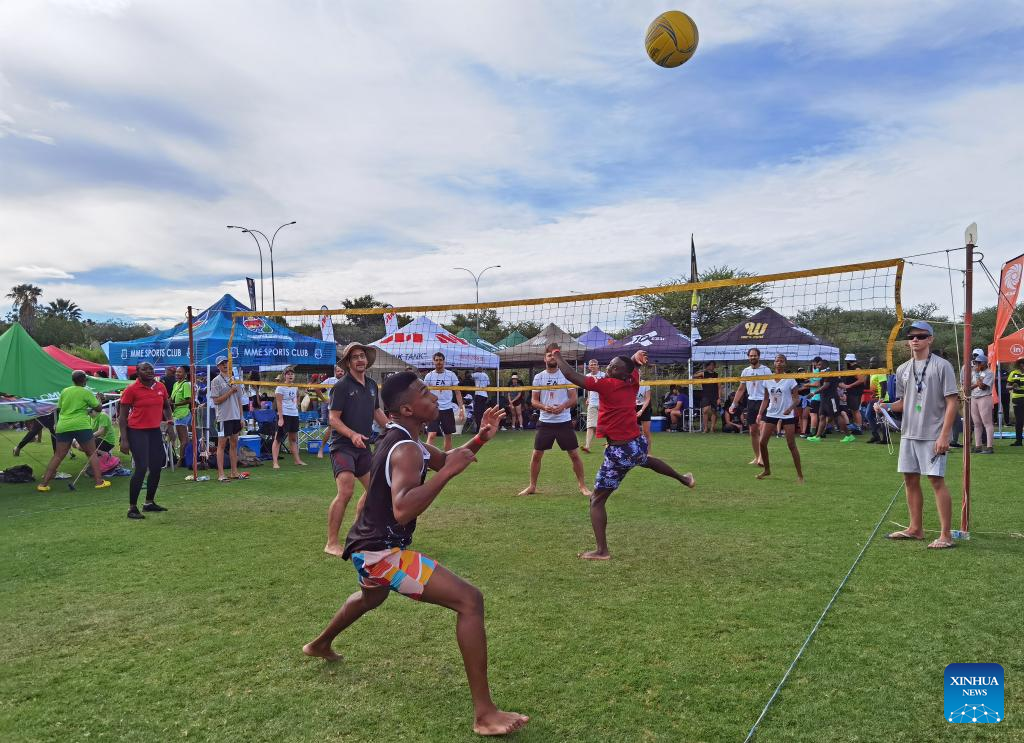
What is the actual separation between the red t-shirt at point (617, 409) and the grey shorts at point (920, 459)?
8.29 ft

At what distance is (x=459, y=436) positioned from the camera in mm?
21828

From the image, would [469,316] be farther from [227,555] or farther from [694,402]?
[227,555]

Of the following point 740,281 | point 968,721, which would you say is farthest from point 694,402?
point 968,721

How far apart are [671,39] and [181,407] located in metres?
10.8

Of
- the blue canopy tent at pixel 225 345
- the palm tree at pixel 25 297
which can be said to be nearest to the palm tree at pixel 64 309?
the palm tree at pixel 25 297

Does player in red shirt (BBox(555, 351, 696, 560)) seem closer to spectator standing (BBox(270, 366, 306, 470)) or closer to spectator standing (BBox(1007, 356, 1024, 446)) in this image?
spectator standing (BBox(270, 366, 306, 470))

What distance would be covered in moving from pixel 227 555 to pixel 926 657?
5775mm

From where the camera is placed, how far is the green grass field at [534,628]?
3.54 metres

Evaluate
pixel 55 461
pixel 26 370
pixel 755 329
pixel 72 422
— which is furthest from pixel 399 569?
pixel 755 329

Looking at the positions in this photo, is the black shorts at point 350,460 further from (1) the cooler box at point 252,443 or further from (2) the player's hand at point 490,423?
(1) the cooler box at point 252,443

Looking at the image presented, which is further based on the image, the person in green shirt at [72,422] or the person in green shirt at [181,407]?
the person in green shirt at [181,407]

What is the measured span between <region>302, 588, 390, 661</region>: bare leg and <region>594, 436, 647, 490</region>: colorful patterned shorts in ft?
9.77

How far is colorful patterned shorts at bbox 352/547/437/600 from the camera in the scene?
3518mm

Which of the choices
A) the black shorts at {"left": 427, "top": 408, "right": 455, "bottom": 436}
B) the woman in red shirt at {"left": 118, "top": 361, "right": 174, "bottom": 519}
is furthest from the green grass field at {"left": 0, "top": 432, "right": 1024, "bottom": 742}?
the black shorts at {"left": 427, "top": 408, "right": 455, "bottom": 436}
